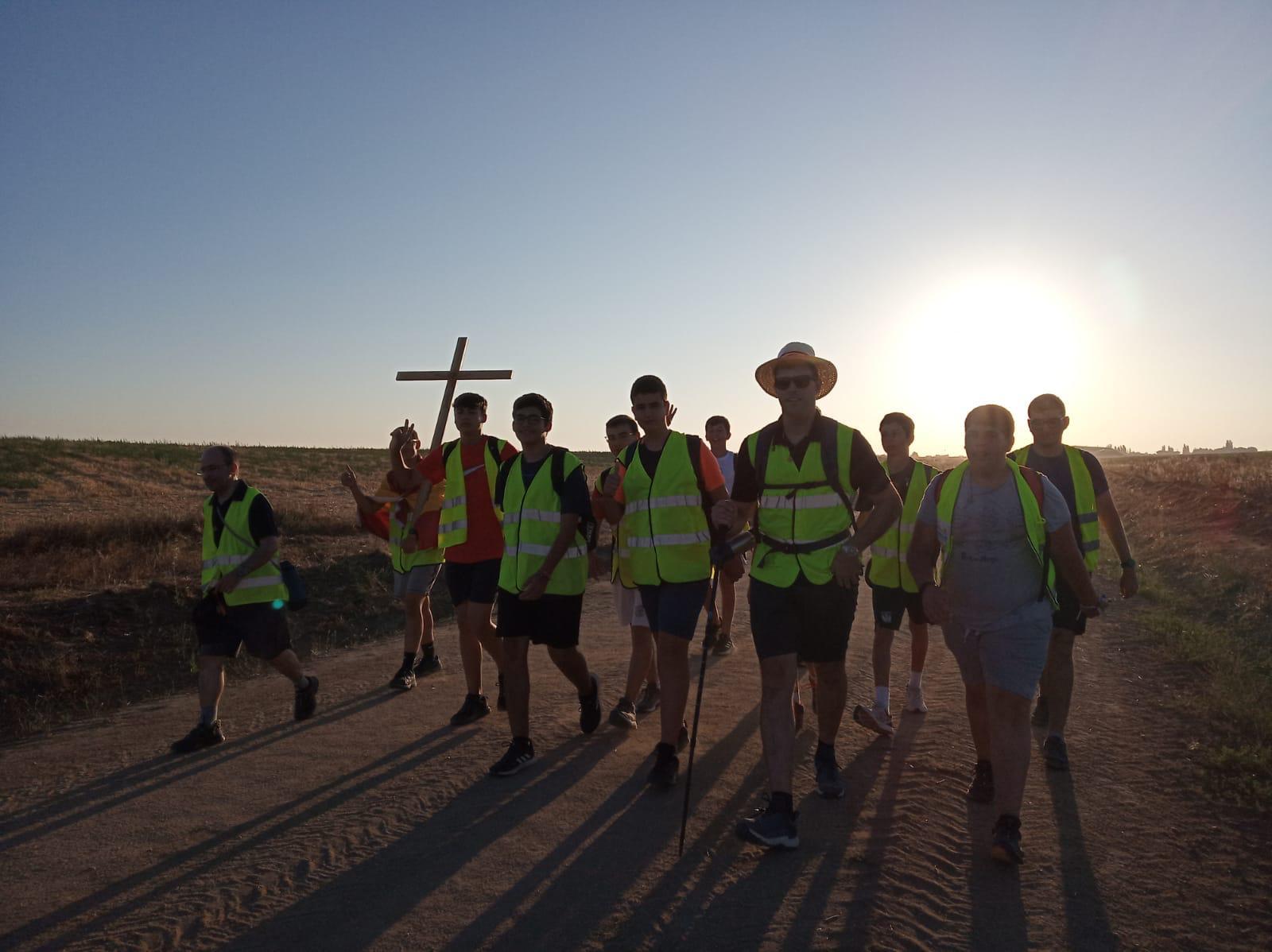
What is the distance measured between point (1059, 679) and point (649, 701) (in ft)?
9.07

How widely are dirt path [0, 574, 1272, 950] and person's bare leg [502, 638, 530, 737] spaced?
281mm

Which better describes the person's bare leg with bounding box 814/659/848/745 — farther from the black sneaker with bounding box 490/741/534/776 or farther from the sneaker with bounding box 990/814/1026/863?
the black sneaker with bounding box 490/741/534/776

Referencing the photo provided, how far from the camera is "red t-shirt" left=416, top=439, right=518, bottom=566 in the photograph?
6.28m

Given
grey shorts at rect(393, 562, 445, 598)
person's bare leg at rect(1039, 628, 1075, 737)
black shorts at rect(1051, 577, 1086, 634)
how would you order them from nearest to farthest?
1. black shorts at rect(1051, 577, 1086, 634)
2. person's bare leg at rect(1039, 628, 1075, 737)
3. grey shorts at rect(393, 562, 445, 598)

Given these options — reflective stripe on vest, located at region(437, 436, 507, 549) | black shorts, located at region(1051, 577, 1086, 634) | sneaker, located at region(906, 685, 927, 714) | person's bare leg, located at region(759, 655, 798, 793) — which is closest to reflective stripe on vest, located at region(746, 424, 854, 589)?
person's bare leg, located at region(759, 655, 798, 793)

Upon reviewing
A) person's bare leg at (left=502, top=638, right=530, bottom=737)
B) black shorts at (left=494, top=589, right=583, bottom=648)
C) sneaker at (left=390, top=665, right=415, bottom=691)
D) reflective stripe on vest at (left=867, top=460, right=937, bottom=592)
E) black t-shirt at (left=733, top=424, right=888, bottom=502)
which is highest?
black t-shirt at (left=733, top=424, right=888, bottom=502)

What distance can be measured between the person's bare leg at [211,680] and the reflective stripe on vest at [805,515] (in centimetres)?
370

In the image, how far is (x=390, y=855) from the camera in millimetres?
4168

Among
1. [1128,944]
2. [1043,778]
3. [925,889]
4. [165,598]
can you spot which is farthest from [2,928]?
[165,598]

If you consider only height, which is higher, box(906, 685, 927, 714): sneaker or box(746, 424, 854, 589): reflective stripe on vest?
box(746, 424, 854, 589): reflective stripe on vest

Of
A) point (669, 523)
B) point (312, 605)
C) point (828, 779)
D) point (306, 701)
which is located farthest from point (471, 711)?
point (312, 605)

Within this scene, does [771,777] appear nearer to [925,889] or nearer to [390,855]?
[925,889]

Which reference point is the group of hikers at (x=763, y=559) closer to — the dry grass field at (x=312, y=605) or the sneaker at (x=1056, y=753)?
the sneaker at (x=1056, y=753)

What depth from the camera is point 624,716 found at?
622 centimetres
